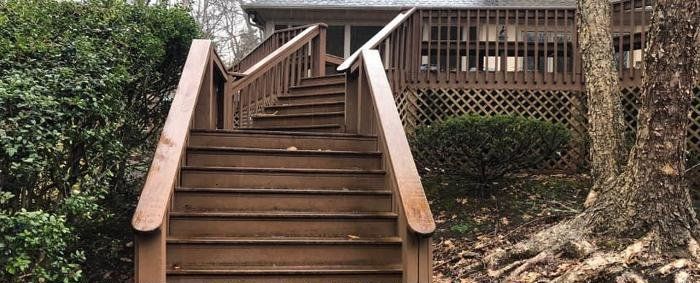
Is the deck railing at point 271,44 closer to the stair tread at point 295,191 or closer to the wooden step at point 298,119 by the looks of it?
the wooden step at point 298,119

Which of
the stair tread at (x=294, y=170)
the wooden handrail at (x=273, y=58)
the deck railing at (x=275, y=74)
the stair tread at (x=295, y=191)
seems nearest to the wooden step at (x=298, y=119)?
the deck railing at (x=275, y=74)

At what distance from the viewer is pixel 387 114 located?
15.1 feet

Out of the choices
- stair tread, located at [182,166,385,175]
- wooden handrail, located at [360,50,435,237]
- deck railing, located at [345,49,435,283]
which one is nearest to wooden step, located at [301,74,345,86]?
deck railing, located at [345,49,435,283]

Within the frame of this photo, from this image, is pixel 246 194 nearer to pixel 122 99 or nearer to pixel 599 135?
pixel 122 99

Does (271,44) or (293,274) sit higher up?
(271,44)

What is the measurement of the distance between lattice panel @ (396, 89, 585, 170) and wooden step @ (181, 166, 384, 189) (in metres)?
3.45

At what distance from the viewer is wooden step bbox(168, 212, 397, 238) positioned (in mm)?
4102

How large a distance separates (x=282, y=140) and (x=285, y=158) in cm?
38

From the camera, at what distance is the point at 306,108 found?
7590 mm

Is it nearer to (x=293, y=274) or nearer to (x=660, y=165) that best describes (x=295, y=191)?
(x=293, y=274)

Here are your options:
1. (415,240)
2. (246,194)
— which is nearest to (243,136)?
(246,194)

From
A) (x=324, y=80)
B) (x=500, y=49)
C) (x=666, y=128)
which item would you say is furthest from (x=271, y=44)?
(x=666, y=128)

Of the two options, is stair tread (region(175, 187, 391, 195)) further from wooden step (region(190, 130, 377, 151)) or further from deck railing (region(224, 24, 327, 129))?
deck railing (region(224, 24, 327, 129))

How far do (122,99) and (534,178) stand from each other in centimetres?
518
